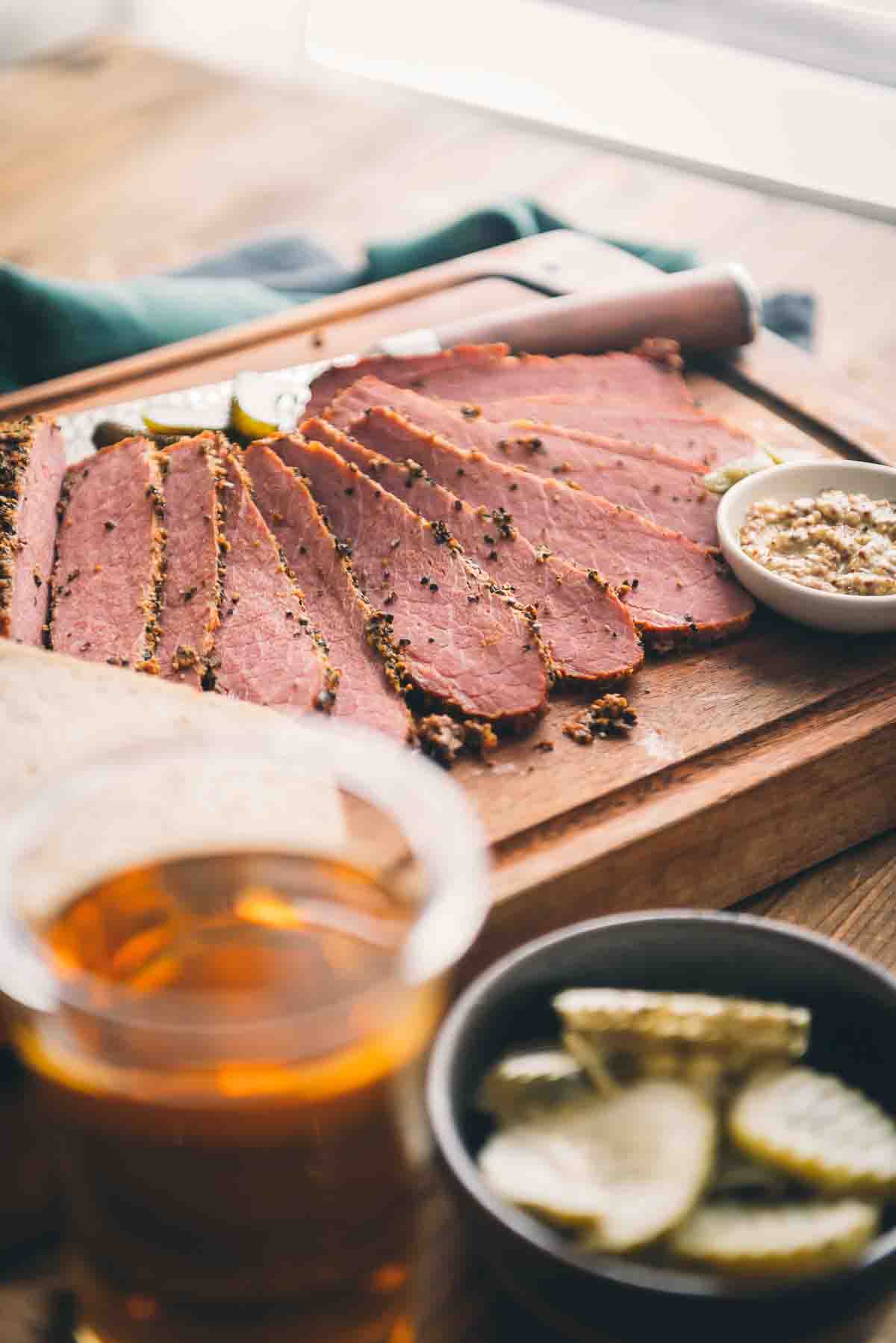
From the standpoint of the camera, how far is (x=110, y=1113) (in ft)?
3.76

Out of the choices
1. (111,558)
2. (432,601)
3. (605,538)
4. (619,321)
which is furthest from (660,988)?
(619,321)

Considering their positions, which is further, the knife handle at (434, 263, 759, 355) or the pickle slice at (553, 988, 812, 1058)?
the knife handle at (434, 263, 759, 355)

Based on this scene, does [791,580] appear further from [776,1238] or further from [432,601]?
[776,1238]

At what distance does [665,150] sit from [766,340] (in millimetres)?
1739

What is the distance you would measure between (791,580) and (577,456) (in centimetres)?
55

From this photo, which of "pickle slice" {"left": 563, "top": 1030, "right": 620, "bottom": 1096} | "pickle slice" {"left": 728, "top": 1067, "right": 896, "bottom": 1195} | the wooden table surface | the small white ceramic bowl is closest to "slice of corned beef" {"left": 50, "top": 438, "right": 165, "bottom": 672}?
the small white ceramic bowl

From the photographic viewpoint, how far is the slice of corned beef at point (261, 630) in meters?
2.20

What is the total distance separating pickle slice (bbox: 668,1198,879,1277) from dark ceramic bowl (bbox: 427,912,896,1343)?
0.02 m

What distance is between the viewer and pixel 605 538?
2.59 m

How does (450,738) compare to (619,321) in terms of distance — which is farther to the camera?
(619,321)

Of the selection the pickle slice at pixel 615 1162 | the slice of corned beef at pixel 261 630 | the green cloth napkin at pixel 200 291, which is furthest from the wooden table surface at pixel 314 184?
the pickle slice at pixel 615 1162

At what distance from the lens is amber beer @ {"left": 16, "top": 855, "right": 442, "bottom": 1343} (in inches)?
43.9

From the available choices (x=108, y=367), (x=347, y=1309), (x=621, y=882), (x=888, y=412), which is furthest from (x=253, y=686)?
(x=888, y=412)

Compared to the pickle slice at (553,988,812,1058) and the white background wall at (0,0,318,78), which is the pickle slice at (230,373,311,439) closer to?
the pickle slice at (553,988,812,1058)
